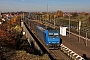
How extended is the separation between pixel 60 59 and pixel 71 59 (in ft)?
3.53

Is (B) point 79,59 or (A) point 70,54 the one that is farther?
(A) point 70,54

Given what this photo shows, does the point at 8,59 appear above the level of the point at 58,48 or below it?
above

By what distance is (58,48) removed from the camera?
25.2m

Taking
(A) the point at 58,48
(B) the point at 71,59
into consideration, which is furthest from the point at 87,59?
(A) the point at 58,48

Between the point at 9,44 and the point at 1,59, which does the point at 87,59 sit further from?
the point at 9,44

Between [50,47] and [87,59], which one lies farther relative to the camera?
[50,47]

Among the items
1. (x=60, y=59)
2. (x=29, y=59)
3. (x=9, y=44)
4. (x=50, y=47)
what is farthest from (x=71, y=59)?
(x=9, y=44)

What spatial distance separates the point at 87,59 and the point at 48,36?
7.56m

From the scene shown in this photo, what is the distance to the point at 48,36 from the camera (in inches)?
978

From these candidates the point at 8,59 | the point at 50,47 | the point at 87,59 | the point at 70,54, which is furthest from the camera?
the point at 50,47

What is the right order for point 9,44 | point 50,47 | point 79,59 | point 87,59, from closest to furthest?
point 79,59 → point 87,59 → point 50,47 → point 9,44

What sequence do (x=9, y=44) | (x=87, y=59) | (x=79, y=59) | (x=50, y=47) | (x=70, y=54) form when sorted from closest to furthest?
(x=79, y=59) < (x=87, y=59) < (x=70, y=54) < (x=50, y=47) < (x=9, y=44)

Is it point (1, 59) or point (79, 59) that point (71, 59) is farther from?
point (1, 59)

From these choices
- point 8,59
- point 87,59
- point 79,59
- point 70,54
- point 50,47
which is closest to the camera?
point 8,59
